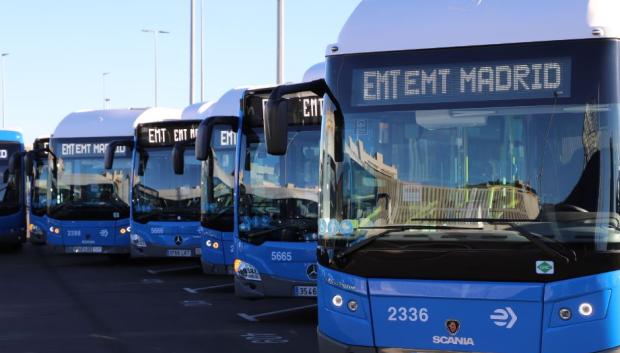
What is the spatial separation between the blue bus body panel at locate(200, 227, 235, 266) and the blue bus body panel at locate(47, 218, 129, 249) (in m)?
6.20

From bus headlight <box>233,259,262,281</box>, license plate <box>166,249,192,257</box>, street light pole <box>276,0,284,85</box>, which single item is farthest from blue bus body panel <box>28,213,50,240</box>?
bus headlight <box>233,259,262,281</box>

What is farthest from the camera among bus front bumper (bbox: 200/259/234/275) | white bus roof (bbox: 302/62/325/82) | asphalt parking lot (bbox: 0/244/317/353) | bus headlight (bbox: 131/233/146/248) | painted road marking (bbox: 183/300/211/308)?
bus headlight (bbox: 131/233/146/248)

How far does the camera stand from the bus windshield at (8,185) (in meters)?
27.5

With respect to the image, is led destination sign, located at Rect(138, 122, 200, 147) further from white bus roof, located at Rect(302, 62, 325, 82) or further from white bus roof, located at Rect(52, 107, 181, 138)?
white bus roof, located at Rect(302, 62, 325, 82)

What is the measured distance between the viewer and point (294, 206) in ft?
42.4

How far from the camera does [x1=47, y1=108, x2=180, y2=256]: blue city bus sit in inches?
910

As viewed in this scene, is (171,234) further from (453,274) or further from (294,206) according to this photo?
(453,274)

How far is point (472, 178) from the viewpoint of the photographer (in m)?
7.34

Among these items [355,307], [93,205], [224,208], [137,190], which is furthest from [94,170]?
[355,307]

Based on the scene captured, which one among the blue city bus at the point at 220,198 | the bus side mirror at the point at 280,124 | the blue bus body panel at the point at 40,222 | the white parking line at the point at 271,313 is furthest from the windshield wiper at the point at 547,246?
the blue bus body panel at the point at 40,222

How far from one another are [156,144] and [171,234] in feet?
6.14

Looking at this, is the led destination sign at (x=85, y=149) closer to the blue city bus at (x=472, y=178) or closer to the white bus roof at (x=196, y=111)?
the white bus roof at (x=196, y=111)

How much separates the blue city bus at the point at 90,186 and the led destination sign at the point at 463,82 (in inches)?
630

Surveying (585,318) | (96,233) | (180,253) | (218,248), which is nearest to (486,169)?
(585,318)
